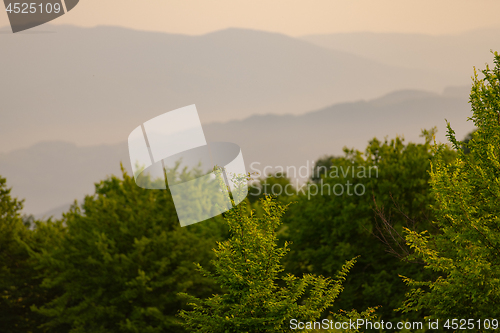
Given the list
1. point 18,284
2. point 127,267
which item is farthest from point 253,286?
point 18,284

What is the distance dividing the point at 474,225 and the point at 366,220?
1650 centimetres

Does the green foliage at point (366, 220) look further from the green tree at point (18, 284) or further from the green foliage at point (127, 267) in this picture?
the green tree at point (18, 284)

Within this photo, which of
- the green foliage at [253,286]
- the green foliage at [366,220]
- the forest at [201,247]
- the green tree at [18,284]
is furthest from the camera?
the green tree at [18,284]

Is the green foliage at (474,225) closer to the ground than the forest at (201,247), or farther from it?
farther from it

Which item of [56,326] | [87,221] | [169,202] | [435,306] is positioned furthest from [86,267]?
[435,306]

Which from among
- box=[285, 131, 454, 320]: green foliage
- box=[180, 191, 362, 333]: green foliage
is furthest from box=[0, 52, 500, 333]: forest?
box=[180, 191, 362, 333]: green foliage

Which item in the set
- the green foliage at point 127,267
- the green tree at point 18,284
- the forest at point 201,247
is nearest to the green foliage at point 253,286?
the forest at point 201,247

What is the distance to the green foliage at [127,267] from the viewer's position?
1007 inches

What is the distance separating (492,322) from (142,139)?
12.6m

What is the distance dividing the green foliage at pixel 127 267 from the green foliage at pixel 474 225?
1700 centimetres

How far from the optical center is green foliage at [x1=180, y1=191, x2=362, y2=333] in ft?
33.5

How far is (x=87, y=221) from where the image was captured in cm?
2909

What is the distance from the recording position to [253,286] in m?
10.3

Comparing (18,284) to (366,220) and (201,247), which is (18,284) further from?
(366,220)
